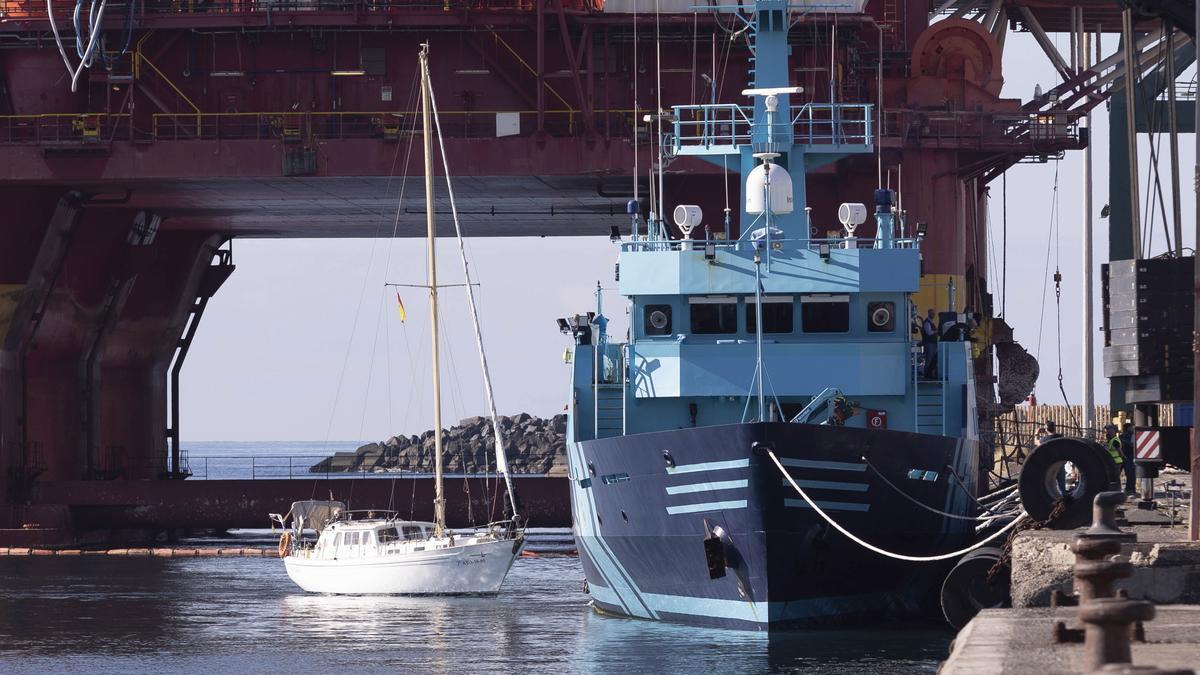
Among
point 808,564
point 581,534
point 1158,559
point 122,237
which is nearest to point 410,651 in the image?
point 581,534

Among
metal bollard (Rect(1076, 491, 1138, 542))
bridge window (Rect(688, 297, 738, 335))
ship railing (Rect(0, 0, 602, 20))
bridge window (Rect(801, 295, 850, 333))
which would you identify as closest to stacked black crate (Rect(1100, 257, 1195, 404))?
bridge window (Rect(801, 295, 850, 333))

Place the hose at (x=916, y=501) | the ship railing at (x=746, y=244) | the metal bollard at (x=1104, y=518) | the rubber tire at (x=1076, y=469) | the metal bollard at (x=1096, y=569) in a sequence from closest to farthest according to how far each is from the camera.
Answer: the metal bollard at (x=1096, y=569) → the metal bollard at (x=1104, y=518) → the rubber tire at (x=1076, y=469) → the hose at (x=916, y=501) → the ship railing at (x=746, y=244)

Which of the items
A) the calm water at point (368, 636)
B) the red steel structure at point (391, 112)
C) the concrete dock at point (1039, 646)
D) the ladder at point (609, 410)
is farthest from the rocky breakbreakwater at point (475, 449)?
the concrete dock at point (1039, 646)

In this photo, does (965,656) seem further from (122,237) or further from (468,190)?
(122,237)

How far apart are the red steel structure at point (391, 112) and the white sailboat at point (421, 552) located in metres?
3.61

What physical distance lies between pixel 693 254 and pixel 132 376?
3780 centimetres

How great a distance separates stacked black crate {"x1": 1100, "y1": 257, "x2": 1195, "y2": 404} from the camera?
2819cm

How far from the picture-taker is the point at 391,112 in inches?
2078

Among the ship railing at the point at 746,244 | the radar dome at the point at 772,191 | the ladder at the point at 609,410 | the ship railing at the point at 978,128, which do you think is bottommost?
the ladder at the point at 609,410

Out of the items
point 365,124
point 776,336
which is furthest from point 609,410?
point 365,124

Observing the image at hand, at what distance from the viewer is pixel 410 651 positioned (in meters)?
32.7

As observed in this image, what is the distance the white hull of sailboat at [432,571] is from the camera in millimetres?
44094

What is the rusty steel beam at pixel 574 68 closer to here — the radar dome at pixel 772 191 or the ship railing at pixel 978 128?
the ship railing at pixel 978 128

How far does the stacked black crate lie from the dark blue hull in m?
3.93
